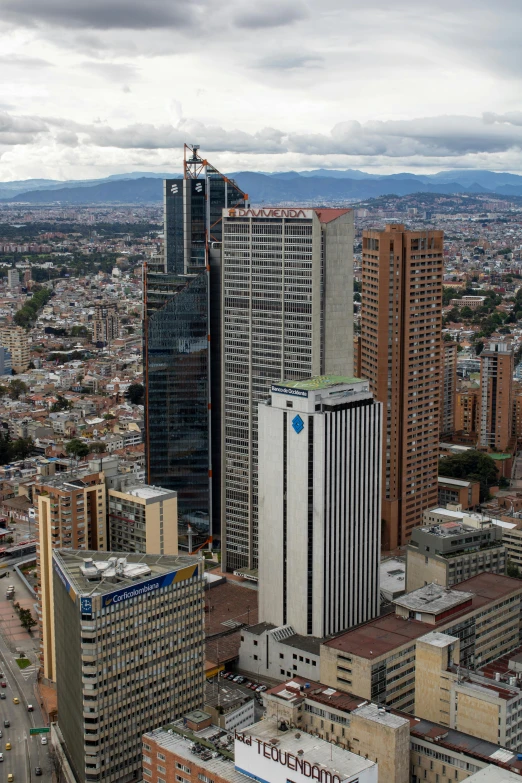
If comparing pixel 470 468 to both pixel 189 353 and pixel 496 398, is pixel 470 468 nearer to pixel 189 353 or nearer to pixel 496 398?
pixel 496 398

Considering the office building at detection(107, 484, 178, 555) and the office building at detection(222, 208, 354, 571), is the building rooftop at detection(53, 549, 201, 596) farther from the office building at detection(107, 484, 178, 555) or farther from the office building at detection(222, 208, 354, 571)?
the office building at detection(222, 208, 354, 571)

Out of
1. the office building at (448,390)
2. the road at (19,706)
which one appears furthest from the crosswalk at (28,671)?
the office building at (448,390)

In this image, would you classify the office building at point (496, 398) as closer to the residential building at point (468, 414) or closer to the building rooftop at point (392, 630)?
the residential building at point (468, 414)

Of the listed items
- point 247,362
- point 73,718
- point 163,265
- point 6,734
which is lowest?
point 6,734

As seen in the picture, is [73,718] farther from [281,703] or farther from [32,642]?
[32,642]

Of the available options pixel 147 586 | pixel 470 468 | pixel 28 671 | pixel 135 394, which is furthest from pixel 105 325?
pixel 147 586

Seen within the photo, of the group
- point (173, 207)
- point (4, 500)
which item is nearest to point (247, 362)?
point (173, 207)
